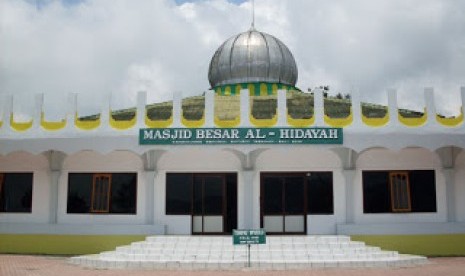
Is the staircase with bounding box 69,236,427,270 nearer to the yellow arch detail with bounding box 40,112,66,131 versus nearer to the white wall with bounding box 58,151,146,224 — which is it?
the white wall with bounding box 58,151,146,224

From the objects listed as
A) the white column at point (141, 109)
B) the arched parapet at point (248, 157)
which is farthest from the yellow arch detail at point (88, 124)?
the arched parapet at point (248, 157)

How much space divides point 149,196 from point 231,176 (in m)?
3.23

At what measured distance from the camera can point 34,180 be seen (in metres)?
21.1

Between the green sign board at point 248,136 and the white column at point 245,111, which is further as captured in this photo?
the white column at point 245,111

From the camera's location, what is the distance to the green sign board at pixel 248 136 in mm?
18609

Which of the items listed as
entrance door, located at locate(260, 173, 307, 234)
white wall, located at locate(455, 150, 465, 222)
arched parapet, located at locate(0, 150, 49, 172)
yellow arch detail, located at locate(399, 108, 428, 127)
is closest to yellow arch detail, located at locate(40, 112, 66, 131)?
arched parapet, located at locate(0, 150, 49, 172)

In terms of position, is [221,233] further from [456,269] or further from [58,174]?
[456,269]

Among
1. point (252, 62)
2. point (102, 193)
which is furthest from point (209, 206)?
point (252, 62)

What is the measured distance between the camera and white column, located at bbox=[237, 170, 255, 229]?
19.6 m

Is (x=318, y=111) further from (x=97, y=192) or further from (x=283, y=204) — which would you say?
(x=97, y=192)

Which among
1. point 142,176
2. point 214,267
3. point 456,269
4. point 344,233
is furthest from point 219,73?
point 456,269

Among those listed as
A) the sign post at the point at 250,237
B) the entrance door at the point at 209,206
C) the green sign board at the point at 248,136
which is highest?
the green sign board at the point at 248,136

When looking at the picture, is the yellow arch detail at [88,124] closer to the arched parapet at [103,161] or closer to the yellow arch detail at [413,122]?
the arched parapet at [103,161]

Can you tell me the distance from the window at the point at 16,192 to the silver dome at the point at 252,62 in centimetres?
1103
